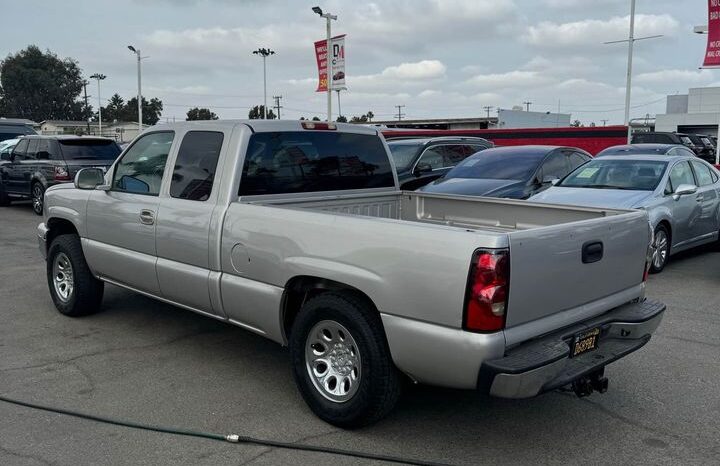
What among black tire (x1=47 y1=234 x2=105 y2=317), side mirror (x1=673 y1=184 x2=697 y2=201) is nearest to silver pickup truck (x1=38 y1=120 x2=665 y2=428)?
black tire (x1=47 y1=234 x2=105 y2=317)

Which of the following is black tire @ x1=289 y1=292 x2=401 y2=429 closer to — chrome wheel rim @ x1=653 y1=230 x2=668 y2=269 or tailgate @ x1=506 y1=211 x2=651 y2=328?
tailgate @ x1=506 y1=211 x2=651 y2=328

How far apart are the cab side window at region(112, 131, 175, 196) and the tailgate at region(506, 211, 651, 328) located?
3.22 m

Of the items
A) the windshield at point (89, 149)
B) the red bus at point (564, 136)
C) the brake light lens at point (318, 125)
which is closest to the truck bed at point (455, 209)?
the brake light lens at point (318, 125)

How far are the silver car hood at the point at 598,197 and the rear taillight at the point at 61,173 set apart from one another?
405 inches

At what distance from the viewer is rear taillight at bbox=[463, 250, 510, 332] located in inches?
128

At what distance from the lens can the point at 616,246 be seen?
4.03 m

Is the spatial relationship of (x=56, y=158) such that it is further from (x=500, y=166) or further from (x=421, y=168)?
(x=500, y=166)

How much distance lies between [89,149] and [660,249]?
12.2 meters

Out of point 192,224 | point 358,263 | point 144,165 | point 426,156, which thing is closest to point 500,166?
point 426,156

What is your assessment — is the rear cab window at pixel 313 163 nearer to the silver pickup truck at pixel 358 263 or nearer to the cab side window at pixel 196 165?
the silver pickup truck at pixel 358 263

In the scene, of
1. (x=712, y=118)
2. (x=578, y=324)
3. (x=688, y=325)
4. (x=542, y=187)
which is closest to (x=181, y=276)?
(x=578, y=324)

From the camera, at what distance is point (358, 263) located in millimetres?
3748

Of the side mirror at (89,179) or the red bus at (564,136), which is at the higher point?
the red bus at (564,136)

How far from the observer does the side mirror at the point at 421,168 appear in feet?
41.8
